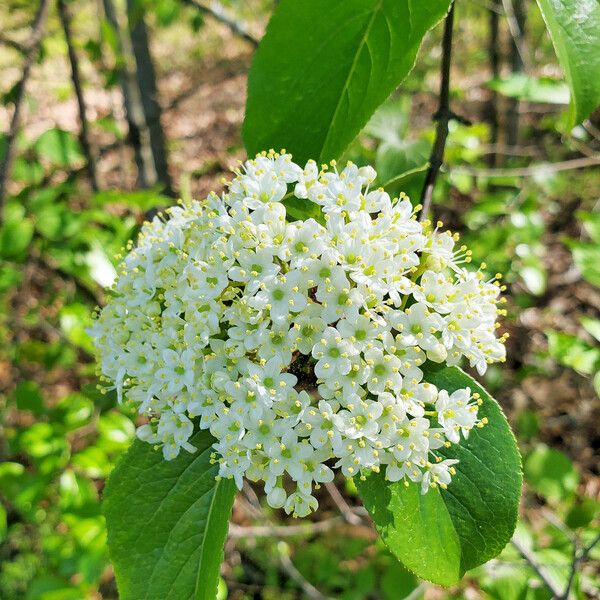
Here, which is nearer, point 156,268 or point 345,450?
point 345,450

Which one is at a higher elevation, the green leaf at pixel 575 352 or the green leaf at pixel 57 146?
the green leaf at pixel 57 146

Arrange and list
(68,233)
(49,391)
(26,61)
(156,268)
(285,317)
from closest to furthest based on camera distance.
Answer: (285,317)
(156,268)
(26,61)
(68,233)
(49,391)

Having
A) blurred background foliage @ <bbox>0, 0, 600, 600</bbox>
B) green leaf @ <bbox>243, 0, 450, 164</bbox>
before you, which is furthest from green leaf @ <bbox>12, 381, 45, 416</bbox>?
green leaf @ <bbox>243, 0, 450, 164</bbox>

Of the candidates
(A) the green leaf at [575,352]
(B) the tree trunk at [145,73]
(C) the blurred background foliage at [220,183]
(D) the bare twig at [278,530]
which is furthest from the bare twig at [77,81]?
(A) the green leaf at [575,352]

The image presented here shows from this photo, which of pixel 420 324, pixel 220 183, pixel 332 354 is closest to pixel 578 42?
pixel 420 324

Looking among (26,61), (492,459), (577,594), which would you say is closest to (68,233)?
(26,61)

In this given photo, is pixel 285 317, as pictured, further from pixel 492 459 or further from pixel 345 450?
pixel 492 459

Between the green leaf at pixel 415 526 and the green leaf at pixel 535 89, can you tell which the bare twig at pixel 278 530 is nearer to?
the green leaf at pixel 415 526
